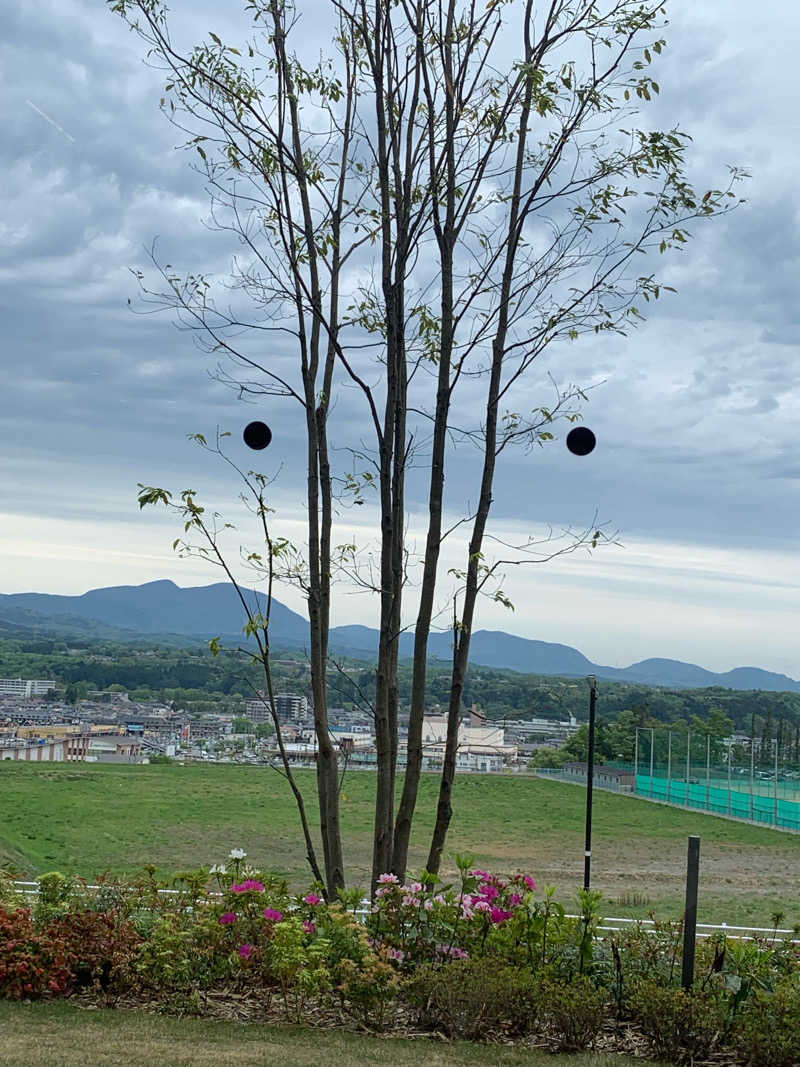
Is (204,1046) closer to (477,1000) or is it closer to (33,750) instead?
(477,1000)

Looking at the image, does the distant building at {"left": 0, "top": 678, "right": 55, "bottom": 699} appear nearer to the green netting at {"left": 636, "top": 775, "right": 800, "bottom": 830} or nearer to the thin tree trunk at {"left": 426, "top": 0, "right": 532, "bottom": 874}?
the green netting at {"left": 636, "top": 775, "right": 800, "bottom": 830}

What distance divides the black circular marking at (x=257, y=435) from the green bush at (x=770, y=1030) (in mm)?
3423

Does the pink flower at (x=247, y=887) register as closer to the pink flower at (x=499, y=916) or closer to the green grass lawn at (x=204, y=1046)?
the green grass lawn at (x=204, y=1046)

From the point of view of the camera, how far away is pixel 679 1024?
440cm

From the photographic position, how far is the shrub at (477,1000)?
457cm

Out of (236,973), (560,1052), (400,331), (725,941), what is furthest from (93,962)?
(400,331)

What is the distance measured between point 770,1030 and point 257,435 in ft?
11.8

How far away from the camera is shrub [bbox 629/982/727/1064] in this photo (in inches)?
173

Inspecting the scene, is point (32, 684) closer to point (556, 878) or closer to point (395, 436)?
point (556, 878)

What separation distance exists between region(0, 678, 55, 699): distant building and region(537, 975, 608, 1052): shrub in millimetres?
65553

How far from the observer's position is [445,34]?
5.84 meters

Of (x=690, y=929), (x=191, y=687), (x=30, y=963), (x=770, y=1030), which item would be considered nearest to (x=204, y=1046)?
(x=30, y=963)

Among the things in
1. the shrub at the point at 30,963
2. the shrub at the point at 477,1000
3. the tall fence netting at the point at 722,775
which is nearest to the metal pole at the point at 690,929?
the shrub at the point at 477,1000

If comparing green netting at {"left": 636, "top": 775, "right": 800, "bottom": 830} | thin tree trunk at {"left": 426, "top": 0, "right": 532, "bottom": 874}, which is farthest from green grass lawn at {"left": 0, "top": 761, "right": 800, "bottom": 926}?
thin tree trunk at {"left": 426, "top": 0, "right": 532, "bottom": 874}
